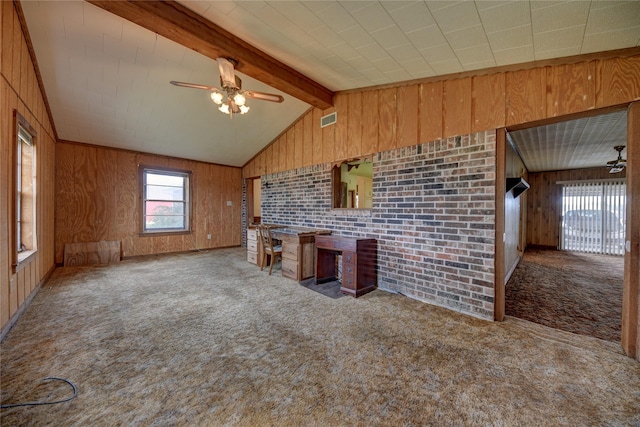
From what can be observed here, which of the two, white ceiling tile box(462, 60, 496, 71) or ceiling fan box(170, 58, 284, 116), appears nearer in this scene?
white ceiling tile box(462, 60, 496, 71)

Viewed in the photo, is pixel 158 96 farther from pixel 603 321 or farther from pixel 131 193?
pixel 603 321

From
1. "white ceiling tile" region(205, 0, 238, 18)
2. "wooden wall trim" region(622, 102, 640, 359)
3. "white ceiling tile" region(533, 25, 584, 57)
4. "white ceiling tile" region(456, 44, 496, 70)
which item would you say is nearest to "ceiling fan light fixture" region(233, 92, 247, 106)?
"white ceiling tile" region(205, 0, 238, 18)

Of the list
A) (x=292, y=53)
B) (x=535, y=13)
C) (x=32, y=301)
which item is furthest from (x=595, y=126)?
(x=32, y=301)

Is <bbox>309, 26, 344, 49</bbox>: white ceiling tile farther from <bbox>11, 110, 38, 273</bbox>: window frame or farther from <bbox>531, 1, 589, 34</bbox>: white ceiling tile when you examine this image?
<bbox>11, 110, 38, 273</bbox>: window frame

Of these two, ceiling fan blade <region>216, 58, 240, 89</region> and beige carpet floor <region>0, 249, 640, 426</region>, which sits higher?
ceiling fan blade <region>216, 58, 240, 89</region>

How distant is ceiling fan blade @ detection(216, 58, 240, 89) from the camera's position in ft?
9.05

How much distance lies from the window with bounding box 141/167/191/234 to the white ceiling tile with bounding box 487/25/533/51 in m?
6.71

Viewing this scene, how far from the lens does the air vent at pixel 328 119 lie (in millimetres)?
4360

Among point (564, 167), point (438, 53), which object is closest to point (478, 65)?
point (438, 53)

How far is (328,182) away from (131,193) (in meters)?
4.72

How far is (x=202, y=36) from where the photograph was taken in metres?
2.52

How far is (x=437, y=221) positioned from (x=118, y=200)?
6563mm

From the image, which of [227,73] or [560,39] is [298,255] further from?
[560,39]

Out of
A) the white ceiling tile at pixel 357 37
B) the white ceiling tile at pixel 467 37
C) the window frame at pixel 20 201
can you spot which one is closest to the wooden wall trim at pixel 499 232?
the white ceiling tile at pixel 467 37
